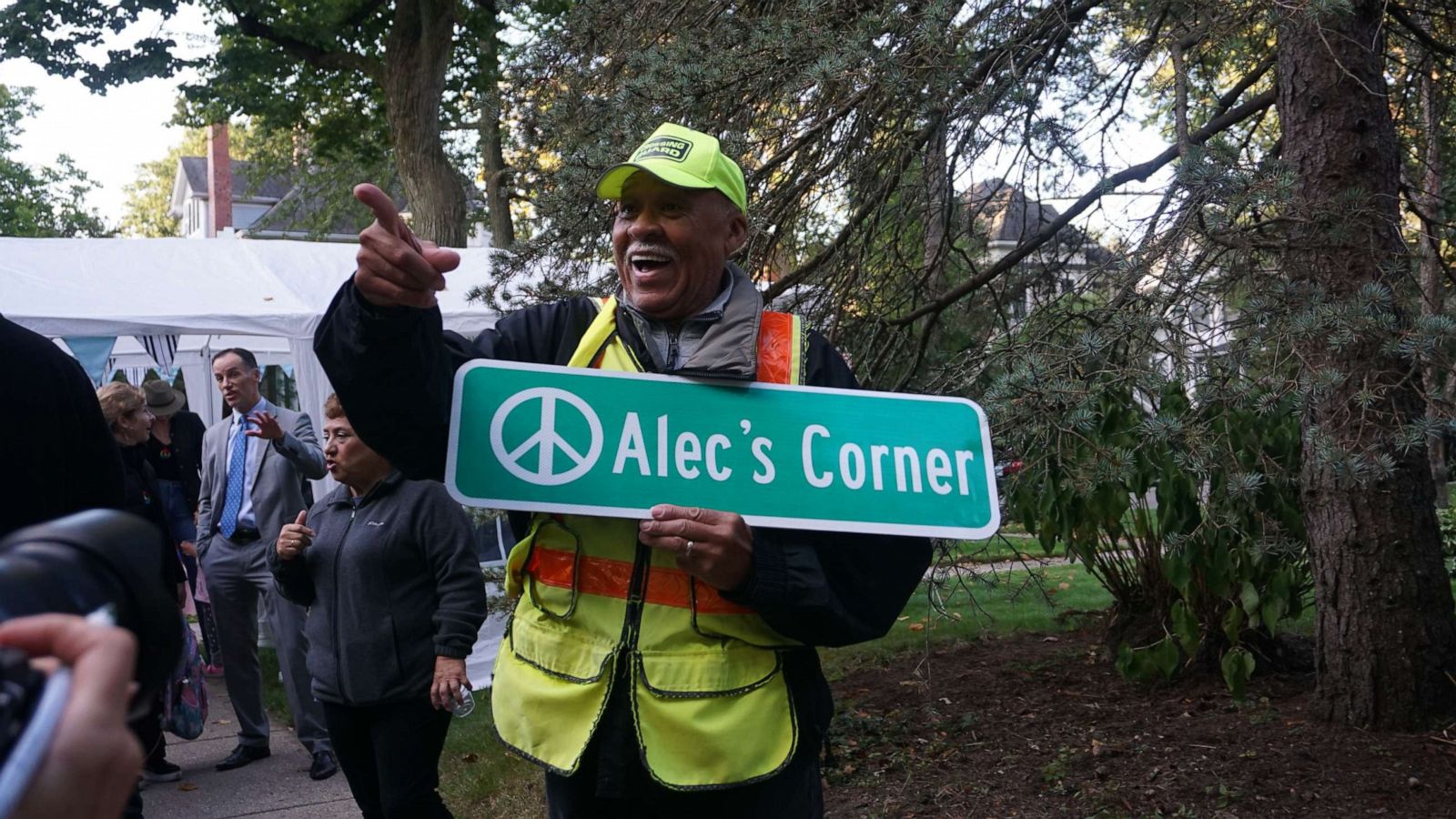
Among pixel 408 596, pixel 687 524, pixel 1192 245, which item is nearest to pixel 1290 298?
pixel 1192 245

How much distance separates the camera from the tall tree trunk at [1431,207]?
4.53m

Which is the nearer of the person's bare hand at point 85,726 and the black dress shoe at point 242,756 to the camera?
the person's bare hand at point 85,726

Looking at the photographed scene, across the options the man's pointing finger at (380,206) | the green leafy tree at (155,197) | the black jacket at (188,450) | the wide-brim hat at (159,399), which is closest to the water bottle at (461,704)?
the man's pointing finger at (380,206)

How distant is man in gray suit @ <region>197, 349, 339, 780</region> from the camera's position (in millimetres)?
6730

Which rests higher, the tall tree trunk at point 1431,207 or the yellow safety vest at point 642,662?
the tall tree trunk at point 1431,207

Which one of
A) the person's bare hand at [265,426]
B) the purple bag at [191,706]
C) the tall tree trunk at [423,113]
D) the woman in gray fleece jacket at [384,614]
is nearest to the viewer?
the woman in gray fleece jacket at [384,614]

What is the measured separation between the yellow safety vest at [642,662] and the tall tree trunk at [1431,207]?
2.50 metres

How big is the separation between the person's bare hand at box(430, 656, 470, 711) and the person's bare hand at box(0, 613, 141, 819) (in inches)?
127

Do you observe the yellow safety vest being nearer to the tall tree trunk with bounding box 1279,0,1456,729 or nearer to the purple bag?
the tall tree trunk with bounding box 1279,0,1456,729

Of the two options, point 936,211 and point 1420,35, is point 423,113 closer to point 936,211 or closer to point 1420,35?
point 936,211

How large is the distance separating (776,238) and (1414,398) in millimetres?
2327

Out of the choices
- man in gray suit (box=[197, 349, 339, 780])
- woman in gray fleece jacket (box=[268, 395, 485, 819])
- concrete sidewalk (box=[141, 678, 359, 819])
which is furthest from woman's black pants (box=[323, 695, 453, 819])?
man in gray suit (box=[197, 349, 339, 780])

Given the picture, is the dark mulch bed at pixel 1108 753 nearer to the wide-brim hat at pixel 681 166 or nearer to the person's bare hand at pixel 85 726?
the wide-brim hat at pixel 681 166

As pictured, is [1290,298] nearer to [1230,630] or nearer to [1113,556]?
[1230,630]
